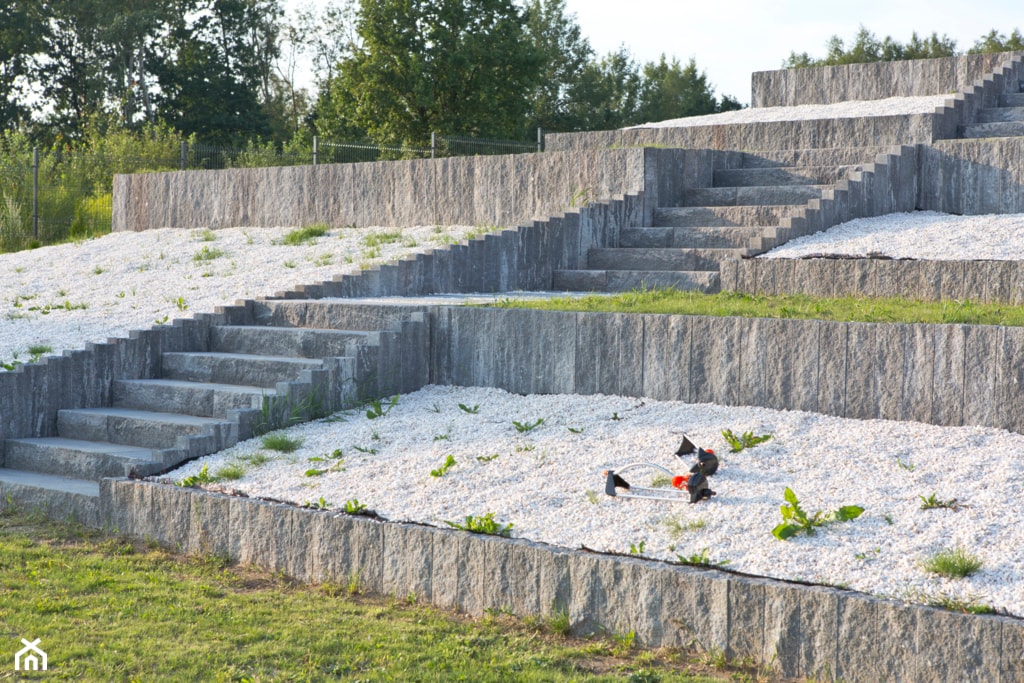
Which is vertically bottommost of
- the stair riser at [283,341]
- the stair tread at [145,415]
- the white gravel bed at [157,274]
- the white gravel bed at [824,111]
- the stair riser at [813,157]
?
the stair tread at [145,415]

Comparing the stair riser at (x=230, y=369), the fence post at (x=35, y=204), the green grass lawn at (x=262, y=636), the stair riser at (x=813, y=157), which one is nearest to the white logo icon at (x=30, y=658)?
the green grass lawn at (x=262, y=636)

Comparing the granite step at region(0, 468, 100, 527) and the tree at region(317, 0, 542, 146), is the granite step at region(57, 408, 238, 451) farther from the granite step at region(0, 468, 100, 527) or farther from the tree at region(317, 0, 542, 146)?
the tree at region(317, 0, 542, 146)

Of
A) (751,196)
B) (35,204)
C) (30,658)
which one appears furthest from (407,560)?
(35,204)

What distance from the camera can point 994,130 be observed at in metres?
12.1

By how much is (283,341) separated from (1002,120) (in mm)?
8787

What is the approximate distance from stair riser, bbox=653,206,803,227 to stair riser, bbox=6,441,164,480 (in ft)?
17.8

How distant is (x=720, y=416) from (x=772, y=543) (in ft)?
4.96

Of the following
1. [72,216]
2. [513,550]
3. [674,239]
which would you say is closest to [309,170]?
[674,239]

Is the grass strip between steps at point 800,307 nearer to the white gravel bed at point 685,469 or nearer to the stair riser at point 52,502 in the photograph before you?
the white gravel bed at point 685,469

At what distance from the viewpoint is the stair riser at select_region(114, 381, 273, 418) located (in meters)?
7.20

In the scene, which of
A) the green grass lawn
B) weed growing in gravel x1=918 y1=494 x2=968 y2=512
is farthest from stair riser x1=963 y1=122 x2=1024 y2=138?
the green grass lawn

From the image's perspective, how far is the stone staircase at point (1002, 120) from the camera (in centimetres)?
1207

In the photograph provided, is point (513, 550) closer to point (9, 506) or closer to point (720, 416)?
point (720, 416)

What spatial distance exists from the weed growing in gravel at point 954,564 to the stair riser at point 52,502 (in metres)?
4.40
